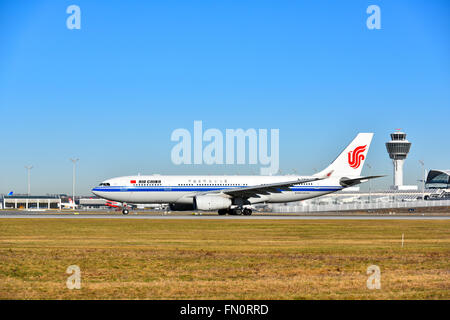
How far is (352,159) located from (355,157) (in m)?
0.53

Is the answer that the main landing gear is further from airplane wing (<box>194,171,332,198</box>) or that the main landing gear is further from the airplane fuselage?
airplane wing (<box>194,171,332,198</box>)

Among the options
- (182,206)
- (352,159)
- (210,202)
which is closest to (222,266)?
(210,202)

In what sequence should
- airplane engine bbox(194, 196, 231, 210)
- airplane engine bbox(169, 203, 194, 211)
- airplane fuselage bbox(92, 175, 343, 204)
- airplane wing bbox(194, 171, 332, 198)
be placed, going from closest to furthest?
airplane engine bbox(194, 196, 231, 210)
airplane wing bbox(194, 171, 332, 198)
airplane fuselage bbox(92, 175, 343, 204)
airplane engine bbox(169, 203, 194, 211)

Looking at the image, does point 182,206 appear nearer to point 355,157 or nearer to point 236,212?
point 236,212

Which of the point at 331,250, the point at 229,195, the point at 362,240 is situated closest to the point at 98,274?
the point at 331,250

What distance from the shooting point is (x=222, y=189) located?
201ft

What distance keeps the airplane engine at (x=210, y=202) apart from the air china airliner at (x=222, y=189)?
0.39ft

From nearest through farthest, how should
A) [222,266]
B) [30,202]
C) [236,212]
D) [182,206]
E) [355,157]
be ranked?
[222,266], [236,212], [182,206], [355,157], [30,202]

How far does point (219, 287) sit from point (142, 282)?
7.31ft

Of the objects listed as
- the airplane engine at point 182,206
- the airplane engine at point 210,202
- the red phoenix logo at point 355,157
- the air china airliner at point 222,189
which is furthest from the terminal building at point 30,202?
the red phoenix logo at point 355,157

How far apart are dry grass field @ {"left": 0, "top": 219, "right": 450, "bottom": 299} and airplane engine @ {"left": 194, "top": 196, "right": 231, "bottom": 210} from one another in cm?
2536

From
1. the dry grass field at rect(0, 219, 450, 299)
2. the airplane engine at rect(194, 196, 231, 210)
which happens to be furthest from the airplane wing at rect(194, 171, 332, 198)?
the dry grass field at rect(0, 219, 450, 299)

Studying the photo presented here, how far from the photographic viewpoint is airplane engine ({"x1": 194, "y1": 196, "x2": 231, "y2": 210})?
56.6 metres
